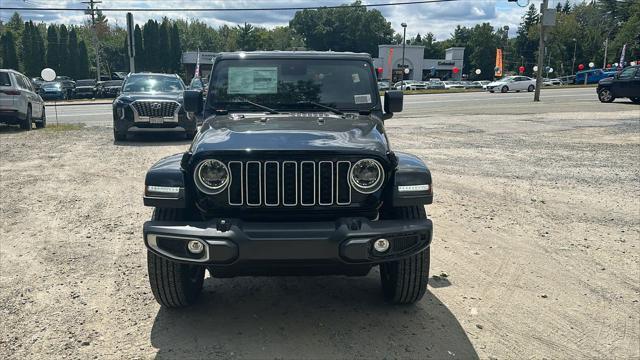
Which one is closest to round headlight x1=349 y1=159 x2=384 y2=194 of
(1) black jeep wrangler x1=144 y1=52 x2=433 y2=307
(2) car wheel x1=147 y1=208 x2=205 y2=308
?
(1) black jeep wrangler x1=144 y1=52 x2=433 y2=307

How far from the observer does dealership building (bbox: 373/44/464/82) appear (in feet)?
297

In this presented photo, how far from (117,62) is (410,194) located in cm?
9286

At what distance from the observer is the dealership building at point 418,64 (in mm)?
90375

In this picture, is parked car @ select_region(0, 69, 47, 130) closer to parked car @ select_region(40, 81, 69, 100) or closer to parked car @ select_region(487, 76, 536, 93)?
parked car @ select_region(40, 81, 69, 100)

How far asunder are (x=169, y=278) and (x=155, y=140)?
10663 millimetres

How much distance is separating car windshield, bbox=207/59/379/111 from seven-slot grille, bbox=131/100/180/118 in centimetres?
839

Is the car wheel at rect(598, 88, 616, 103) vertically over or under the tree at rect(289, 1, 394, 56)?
under

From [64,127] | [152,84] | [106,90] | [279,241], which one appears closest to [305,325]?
[279,241]

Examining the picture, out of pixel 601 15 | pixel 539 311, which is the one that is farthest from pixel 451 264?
pixel 601 15

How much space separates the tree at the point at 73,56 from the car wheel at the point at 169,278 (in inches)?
2932

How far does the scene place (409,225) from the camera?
10.9ft

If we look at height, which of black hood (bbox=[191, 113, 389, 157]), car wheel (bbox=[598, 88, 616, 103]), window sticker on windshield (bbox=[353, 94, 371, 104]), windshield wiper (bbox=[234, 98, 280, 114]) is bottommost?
car wheel (bbox=[598, 88, 616, 103])

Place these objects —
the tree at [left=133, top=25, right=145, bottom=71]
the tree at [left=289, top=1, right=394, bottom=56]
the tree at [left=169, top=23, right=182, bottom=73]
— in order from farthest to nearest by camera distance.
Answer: the tree at [left=289, top=1, right=394, bottom=56] → the tree at [left=169, top=23, right=182, bottom=73] → the tree at [left=133, top=25, right=145, bottom=71]

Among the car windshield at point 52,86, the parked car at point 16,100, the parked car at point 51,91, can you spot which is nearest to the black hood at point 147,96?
the parked car at point 16,100
